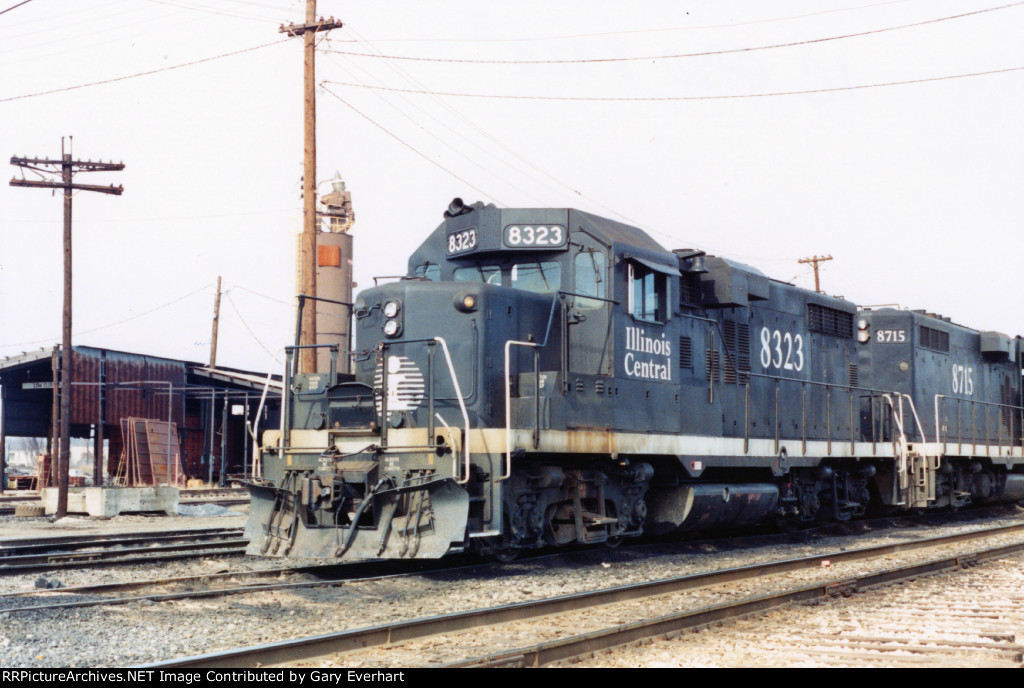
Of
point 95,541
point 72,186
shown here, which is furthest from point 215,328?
point 95,541

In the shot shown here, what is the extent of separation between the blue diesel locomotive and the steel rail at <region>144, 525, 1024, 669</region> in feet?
4.55

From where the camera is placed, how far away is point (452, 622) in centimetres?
669

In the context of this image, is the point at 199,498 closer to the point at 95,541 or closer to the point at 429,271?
the point at 95,541

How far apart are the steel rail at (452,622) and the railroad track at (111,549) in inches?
204

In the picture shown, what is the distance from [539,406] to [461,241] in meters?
2.21

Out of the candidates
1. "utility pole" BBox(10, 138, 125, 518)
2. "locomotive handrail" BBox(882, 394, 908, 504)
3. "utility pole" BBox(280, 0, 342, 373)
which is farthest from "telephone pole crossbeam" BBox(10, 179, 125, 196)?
"locomotive handrail" BBox(882, 394, 908, 504)

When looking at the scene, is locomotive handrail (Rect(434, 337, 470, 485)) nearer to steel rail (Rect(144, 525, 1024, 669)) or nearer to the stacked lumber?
steel rail (Rect(144, 525, 1024, 669))

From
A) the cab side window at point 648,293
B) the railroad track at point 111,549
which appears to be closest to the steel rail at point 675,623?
the cab side window at point 648,293

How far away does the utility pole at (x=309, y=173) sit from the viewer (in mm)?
15797

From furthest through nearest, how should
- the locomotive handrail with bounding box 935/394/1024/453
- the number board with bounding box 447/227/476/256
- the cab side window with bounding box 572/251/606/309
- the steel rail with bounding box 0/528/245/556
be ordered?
the locomotive handrail with bounding box 935/394/1024/453, the steel rail with bounding box 0/528/245/556, the number board with bounding box 447/227/476/256, the cab side window with bounding box 572/251/606/309

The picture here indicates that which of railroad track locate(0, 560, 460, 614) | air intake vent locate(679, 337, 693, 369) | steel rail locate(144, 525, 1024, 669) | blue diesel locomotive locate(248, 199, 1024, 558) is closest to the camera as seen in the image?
steel rail locate(144, 525, 1024, 669)

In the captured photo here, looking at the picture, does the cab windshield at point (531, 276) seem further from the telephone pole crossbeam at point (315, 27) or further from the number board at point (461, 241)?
the telephone pole crossbeam at point (315, 27)

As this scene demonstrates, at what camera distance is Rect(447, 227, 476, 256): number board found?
34.7ft
